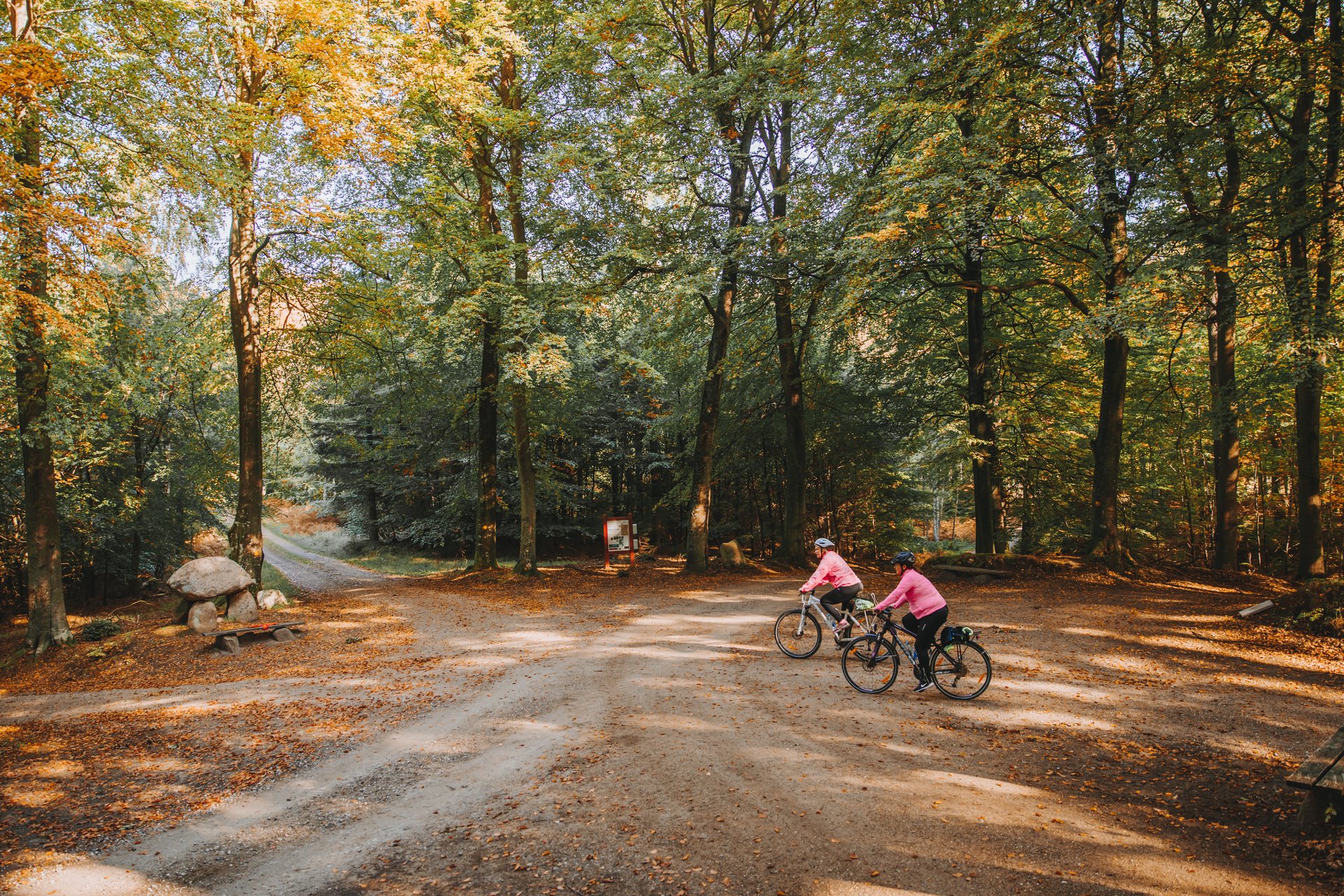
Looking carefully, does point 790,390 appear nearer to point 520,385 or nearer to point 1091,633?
point 520,385

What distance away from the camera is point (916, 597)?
7785mm

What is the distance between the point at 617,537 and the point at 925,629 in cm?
1395

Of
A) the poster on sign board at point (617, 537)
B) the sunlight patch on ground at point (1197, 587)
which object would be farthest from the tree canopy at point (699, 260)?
the poster on sign board at point (617, 537)

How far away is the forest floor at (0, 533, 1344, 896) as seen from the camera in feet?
14.5

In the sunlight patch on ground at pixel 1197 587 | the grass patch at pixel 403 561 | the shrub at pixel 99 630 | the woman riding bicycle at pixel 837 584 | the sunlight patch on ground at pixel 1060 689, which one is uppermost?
the woman riding bicycle at pixel 837 584

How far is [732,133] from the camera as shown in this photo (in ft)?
57.2

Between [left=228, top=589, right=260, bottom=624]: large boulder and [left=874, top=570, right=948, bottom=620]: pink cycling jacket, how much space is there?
40.5ft

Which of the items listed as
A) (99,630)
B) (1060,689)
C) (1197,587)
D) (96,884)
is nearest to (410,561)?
(99,630)

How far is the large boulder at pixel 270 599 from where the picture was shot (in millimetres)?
14000

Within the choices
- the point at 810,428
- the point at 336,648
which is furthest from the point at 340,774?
the point at 810,428

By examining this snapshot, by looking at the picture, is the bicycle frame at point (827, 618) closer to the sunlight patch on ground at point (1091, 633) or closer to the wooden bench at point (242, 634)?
the sunlight patch on ground at point (1091, 633)

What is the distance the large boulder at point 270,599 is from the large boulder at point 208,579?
0.63 meters

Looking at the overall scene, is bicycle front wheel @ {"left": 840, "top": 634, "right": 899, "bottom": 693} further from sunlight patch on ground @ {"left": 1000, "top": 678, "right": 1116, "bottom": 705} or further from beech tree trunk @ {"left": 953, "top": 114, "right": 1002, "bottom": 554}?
beech tree trunk @ {"left": 953, "top": 114, "right": 1002, "bottom": 554}

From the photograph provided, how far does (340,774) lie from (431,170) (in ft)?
47.2
